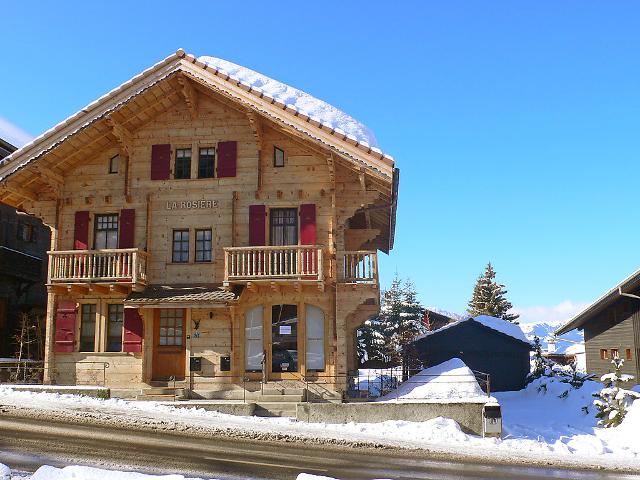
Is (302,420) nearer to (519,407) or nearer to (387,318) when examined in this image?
(519,407)

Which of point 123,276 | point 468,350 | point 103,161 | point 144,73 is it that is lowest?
point 468,350

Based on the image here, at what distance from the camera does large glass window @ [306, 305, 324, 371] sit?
22.5m

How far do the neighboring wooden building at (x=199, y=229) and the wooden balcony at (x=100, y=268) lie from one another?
0.07 meters

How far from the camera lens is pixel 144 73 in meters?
23.1

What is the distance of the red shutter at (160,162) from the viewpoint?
2438 centimetres

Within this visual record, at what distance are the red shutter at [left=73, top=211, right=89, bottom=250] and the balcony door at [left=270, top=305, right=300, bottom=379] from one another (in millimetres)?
7816

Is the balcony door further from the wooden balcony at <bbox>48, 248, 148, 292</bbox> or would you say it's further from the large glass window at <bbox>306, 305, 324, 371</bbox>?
the wooden balcony at <bbox>48, 248, 148, 292</bbox>

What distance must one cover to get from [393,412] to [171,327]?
30.1 feet

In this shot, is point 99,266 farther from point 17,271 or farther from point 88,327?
point 17,271

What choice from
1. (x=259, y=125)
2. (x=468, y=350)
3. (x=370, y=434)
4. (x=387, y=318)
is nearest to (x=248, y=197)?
(x=259, y=125)

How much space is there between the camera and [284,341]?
22.8 m

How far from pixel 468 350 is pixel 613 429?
1390cm

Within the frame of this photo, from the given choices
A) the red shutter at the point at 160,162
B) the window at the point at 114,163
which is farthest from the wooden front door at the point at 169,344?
the window at the point at 114,163

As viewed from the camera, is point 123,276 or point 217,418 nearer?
point 217,418
